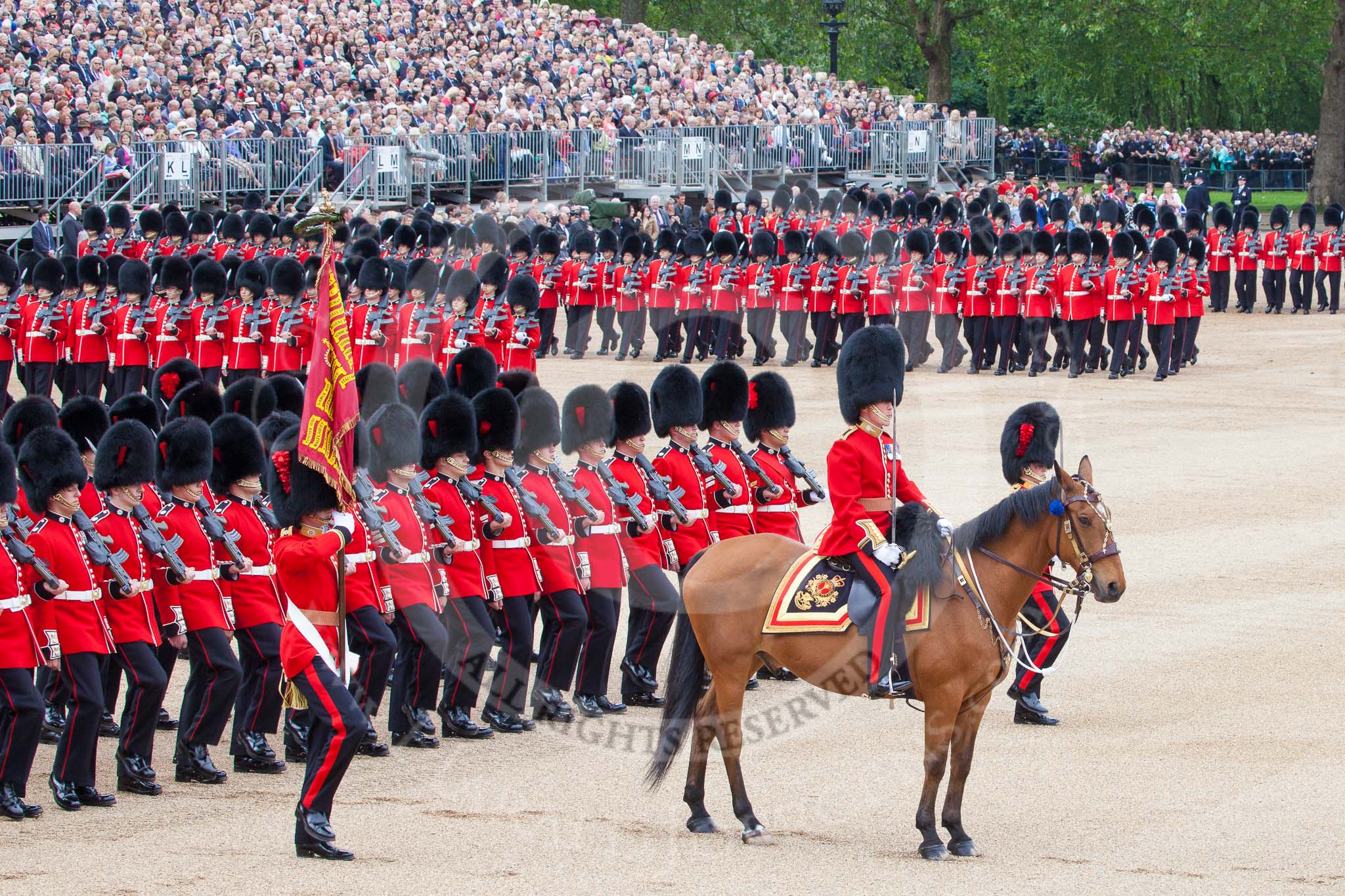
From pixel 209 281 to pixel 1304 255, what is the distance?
1266 cm

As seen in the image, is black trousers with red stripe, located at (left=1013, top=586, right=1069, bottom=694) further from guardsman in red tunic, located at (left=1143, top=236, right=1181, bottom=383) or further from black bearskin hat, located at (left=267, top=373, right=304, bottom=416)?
guardsman in red tunic, located at (left=1143, top=236, right=1181, bottom=383)

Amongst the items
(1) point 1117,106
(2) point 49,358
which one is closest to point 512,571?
(2) point 49,358

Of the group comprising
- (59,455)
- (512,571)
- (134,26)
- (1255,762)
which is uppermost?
(134,26)

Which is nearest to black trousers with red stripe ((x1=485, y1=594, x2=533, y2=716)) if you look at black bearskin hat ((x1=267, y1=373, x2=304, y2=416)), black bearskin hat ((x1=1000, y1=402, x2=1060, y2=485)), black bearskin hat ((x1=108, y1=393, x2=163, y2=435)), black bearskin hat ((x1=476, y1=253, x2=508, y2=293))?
Answer: black bearskin hat ((x1=1000, y1=402, x2=1060, y2=485))

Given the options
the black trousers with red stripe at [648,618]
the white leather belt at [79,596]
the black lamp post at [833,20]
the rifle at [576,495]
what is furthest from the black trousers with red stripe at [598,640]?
the black lamp post at [833,20]

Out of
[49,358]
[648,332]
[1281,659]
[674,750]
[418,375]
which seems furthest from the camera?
[648,332]

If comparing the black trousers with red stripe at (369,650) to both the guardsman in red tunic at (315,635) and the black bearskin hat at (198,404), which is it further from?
the black bearskin hat at (198,404)

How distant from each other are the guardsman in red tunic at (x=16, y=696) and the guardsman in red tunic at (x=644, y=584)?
251 cm

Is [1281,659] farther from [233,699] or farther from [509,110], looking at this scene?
[509,110]

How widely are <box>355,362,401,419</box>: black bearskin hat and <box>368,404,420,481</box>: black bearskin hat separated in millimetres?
2326

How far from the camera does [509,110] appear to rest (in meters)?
24.7

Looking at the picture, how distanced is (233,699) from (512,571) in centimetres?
121

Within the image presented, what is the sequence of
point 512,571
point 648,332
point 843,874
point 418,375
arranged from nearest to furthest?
1. point 843,874
2. point 512,571
3. point 418,375
4. point 648,332

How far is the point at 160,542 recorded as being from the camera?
6.88 metres
